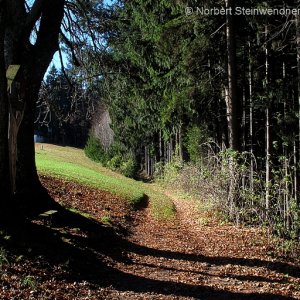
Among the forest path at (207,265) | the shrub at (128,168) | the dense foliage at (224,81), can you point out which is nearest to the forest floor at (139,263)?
the forest path at (207,265)

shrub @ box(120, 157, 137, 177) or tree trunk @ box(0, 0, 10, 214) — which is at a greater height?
tree trunk @ box(0, 0, 10, 214)

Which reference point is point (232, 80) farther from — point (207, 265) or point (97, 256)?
point (97, 256)

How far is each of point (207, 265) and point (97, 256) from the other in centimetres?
218

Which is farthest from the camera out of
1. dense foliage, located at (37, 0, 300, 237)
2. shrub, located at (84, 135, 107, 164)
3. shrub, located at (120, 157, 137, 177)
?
shrub, located at (84, 135, 107, 164)

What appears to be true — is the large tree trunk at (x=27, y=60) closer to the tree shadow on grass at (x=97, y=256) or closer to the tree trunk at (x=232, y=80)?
the tree shadow on grass at (x=97, y=256)

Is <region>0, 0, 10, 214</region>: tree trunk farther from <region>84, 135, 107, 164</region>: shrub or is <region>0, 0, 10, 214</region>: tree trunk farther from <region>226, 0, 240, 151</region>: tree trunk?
<region>84, 135, 107, 164</region>: shrub

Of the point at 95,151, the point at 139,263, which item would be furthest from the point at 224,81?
the point at 95,151

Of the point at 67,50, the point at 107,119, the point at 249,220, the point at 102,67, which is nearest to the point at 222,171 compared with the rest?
the point at 249,220

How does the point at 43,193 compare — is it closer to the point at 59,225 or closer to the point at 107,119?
the point at 59,225

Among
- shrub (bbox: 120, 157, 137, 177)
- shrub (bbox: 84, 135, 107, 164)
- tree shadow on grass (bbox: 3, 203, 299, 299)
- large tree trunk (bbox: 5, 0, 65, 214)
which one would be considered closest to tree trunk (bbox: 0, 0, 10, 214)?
tree shadow on grass (bbox: 3, 203, 299, 299)

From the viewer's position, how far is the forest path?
6.43 meters

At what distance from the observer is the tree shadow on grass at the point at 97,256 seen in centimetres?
631

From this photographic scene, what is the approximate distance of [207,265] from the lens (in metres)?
8.04

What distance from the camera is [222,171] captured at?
1195 centimetres
